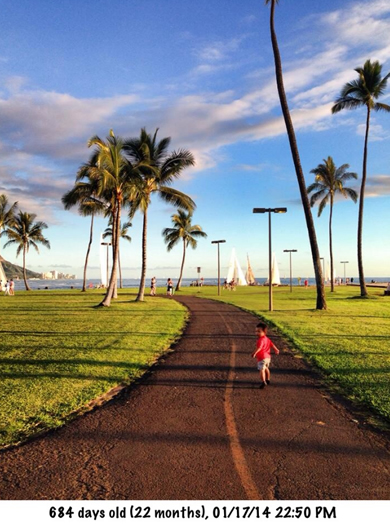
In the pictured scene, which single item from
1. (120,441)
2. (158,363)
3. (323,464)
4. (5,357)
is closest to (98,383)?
(158,363)

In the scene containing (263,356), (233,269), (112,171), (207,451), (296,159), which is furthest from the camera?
(233,269)

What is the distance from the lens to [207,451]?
4.82 m

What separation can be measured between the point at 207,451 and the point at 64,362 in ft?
19.8

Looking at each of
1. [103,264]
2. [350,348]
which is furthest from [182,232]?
[350,348]

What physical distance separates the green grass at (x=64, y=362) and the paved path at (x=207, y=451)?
2.15 ft

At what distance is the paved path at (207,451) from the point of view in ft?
13.0

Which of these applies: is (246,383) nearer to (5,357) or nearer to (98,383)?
(98,383)

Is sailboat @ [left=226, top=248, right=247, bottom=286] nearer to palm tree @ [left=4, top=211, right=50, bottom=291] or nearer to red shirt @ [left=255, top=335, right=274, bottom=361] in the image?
palm tree @ [left=4, top=211, right=50, bottom=291]

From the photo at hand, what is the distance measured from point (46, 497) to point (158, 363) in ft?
19.6

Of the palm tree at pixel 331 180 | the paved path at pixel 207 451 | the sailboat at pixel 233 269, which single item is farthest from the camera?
the sailboat at pixel 233 269

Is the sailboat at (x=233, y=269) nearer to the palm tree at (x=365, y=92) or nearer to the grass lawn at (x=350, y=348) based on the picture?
the palm tree at (x=365, y=92)

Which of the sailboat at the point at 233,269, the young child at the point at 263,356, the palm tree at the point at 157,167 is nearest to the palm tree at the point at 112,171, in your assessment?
the palm tree at the point at 157,167

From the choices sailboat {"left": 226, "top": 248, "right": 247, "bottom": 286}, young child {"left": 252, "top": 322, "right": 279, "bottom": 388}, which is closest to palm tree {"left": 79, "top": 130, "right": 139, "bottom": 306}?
young child {"left": 252, "top": 322, "right": 279, "bottom": 388}

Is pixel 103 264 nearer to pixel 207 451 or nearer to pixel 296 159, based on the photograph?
pixel 296 159
